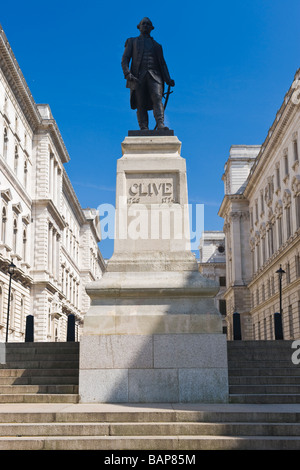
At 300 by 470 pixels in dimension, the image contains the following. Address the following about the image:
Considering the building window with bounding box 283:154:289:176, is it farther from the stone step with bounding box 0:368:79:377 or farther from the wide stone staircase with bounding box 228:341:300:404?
the stone step with bounding box 0:368:79:377

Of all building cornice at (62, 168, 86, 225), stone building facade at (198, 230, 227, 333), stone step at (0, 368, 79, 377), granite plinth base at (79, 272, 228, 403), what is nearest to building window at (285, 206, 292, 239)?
building cornice at (62, 168, 86, 225)

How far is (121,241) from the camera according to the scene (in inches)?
414

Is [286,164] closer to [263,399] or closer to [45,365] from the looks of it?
[45,365]

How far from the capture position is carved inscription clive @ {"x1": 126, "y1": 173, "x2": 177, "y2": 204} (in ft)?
35.6

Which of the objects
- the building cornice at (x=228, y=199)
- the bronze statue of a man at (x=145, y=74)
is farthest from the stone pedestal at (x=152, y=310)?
the building cornice at (x=228, y=199)

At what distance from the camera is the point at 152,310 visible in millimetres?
9750

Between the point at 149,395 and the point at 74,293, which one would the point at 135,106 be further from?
the point at 74,293

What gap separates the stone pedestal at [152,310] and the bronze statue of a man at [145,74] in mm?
1363

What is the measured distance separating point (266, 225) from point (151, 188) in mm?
50226

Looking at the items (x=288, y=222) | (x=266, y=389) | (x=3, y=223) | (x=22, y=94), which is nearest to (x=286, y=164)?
(x=288, y=222)

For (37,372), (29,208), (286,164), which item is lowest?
(37,372)

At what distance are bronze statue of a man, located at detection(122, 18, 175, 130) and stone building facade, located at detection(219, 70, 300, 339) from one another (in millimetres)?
34424

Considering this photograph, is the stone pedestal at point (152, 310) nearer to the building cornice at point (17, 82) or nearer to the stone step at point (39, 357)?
the stone step at point (39, 357)

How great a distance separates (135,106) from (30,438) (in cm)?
797
